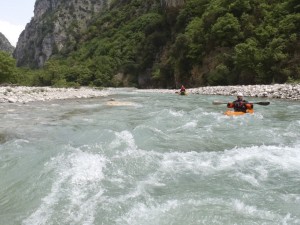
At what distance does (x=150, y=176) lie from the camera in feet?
20.5

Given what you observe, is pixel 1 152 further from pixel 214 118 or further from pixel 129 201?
pixel 214 118

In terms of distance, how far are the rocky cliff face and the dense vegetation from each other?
57.7 metres

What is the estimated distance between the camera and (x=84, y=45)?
98.7 metres

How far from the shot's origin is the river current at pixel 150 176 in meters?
4.72

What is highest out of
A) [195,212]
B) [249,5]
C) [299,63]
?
[249,5]

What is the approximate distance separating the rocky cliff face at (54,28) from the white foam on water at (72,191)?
408ft

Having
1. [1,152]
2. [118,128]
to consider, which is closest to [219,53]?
[118,128]

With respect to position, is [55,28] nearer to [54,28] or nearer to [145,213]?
[54,28]

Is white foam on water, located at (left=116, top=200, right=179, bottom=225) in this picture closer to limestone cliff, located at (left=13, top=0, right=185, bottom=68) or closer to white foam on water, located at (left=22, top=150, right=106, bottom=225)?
white foam on water, located at (left=22, top=150, right=106, bottom=225)

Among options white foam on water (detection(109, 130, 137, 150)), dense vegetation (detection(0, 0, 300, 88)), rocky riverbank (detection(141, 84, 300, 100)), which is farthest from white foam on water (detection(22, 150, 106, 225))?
dense vegetation (detection(0, 0, 300, 88))

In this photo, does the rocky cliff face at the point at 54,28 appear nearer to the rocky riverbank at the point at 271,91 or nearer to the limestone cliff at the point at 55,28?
the limestone cliff at the point at 55,28

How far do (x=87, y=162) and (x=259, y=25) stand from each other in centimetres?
3207

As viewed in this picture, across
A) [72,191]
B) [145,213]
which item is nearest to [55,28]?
[72,191]

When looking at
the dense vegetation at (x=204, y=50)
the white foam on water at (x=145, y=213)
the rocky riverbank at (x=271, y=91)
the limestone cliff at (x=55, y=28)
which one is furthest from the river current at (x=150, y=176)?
the limestone cliff at (x=55, y=28)
